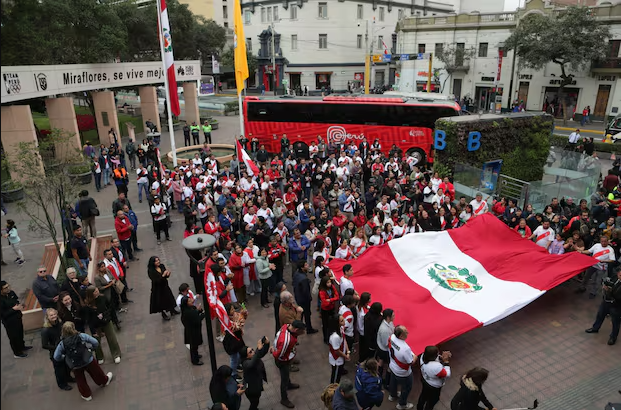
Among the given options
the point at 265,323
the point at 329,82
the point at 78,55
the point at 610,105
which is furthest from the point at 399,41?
the point at 265,323

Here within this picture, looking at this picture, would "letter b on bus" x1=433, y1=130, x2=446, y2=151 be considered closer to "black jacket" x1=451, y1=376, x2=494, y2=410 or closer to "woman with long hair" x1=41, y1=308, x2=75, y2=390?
"black jacket" x1=451, y1=376, x2=494, y2=410

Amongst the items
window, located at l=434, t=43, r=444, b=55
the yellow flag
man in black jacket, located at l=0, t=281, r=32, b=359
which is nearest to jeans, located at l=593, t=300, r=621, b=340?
man in black jacket, located at l=0, t=281, r=32, b=359

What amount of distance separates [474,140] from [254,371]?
40.5 feet

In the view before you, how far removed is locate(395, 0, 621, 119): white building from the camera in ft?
109

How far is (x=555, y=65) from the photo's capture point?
35.9 meters

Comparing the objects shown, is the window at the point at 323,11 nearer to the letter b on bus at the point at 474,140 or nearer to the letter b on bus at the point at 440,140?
the letter b on bus at the point at 440,140

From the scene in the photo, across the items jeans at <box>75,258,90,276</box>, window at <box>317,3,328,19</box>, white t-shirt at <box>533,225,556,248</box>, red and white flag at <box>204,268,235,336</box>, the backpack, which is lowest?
jeans at <box>75,258,90,276</box>

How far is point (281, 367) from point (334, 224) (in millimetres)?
4857

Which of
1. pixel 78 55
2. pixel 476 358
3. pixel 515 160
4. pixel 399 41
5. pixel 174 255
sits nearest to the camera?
pixel 476 358

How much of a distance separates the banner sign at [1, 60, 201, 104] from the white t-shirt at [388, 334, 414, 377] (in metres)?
11.5

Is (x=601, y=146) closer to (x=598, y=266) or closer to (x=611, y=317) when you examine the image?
(x=598, y=266)

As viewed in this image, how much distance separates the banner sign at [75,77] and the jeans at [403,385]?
1172cm

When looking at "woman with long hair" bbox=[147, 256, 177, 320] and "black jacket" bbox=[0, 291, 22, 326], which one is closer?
"black jacket" bbox=[0, 291, 22, 326]

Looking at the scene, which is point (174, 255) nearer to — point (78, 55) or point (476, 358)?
point (476, 358)
